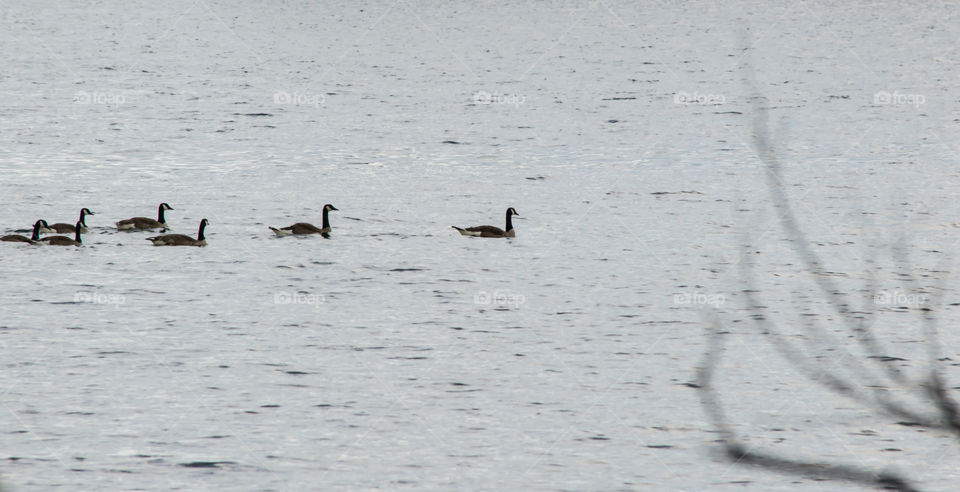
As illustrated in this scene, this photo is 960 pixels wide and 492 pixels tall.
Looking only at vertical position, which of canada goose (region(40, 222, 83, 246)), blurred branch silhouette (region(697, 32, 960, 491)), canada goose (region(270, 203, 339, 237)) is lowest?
blurred branch silhouette (region(697, 32, 960, 491))

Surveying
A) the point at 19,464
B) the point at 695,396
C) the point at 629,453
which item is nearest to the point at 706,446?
the point at 629,453

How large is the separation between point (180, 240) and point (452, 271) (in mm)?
5235

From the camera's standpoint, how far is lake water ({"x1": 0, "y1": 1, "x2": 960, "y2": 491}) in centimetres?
1252

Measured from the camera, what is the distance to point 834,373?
15.3 m

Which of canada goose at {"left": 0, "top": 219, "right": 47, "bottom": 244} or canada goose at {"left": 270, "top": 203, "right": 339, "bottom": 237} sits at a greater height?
canada goose at {"left": 270, "top": 203, "right": 339, "bottom": 237}

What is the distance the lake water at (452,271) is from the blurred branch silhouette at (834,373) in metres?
0.25

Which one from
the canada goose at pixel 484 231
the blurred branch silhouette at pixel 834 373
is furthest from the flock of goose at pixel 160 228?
the blurred branch silhouette at pixel 834 373

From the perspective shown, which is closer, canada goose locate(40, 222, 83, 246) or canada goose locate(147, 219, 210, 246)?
canada goose locate(40, 222, 83, 246)

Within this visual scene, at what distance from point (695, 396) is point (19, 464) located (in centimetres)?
736

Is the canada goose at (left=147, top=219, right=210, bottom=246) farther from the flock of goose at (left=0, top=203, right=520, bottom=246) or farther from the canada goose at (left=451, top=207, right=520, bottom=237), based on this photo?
the canada goose at (left=451, top=207, right=520, bottom=237)

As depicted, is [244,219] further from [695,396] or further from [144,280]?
[695,396]

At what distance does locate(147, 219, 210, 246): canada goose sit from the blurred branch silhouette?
1011 cm

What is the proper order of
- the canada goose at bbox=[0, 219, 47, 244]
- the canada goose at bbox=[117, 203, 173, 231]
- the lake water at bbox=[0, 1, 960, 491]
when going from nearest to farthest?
the lake water at bbox=[0, 1, 960, 491] < the canada goose at bbox=[0, 219, 47, 244] < the canada goose at bbox=[117, 203, 173, 231]

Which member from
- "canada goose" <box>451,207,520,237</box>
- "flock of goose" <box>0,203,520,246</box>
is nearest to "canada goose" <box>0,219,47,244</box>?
"flock of goose" <box>0,203,520,246</box>
